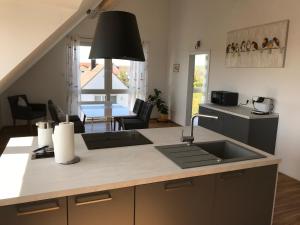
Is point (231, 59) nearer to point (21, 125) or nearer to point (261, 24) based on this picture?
point (261, 24)

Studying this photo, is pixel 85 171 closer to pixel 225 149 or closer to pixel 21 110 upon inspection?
pixel 225 149

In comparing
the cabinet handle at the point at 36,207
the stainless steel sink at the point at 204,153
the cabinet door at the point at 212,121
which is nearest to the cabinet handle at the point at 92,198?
the cabinet handle at the point at 36,207

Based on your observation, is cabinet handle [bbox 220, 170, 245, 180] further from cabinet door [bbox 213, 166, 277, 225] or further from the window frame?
the window frame

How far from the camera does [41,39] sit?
2.42 m

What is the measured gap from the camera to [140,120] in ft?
15.4

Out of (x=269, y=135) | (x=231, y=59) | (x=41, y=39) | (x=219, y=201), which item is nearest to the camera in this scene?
(x=219, y=201)

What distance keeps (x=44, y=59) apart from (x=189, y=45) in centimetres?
370

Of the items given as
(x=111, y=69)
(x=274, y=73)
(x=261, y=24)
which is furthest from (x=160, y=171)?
(x=111, y=69)

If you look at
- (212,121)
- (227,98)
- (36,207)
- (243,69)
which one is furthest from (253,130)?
(36,207)

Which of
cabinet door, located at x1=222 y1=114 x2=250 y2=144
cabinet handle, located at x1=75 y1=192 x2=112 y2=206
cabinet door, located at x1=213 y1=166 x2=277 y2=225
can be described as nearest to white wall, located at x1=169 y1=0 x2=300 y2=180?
cabinet door, located at x1=222 y1=114 x2=250 y2=144

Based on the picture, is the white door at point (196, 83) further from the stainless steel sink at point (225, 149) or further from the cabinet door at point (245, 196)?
the cabinet door at point (245, 196)

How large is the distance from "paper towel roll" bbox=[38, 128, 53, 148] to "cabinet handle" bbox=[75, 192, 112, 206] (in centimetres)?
63

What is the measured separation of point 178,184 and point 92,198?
54 centimetres

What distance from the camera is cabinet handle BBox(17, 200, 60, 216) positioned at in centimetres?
Result: 122
